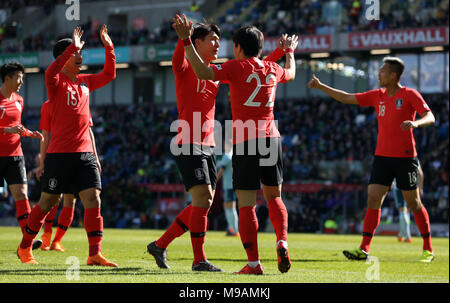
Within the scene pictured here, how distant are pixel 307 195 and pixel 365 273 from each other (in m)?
21.8

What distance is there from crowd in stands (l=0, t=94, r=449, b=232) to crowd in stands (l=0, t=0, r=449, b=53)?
12.1 feet

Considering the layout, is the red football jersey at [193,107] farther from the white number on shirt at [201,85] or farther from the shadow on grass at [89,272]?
the shadow on grass at [89,272]

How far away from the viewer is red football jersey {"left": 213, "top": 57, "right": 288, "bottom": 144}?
7.12 metres

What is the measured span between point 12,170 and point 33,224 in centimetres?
196

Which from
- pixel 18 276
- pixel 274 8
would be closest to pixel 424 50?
pixel 274 8

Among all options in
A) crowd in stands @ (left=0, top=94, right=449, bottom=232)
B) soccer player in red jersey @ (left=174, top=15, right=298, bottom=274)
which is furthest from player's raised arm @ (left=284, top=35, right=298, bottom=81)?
crowd in stands @ (left=0, top=94, right=449, bottom=232)

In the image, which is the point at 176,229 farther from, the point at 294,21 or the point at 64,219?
the point at 294,21

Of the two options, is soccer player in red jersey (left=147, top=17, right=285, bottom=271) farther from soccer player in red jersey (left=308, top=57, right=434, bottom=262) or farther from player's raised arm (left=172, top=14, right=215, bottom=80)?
soccer player in red jersey (left=308, top=57, right=434, bottom=262)

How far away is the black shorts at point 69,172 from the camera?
7.78 m

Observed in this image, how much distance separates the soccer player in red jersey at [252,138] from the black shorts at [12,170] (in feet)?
12.8

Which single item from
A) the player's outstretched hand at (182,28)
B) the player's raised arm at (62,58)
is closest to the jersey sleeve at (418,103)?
the player's outstretched hand at (182,28)

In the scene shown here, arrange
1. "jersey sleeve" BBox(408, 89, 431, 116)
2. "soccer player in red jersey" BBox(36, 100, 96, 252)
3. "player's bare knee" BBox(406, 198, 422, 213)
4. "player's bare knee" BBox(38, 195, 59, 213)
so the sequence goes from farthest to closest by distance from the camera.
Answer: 1. "player's bare knee" BBox(406, 198, 422, 213)
2. "jersey sleeve" BBox(408, 89, 431, 116)
3. "soccer player in red jersey" BBox(36, 100, 96, 252)
4. "player's bare knee" BBox(38, 195, 59, 213)

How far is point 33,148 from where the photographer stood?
4147 cm
